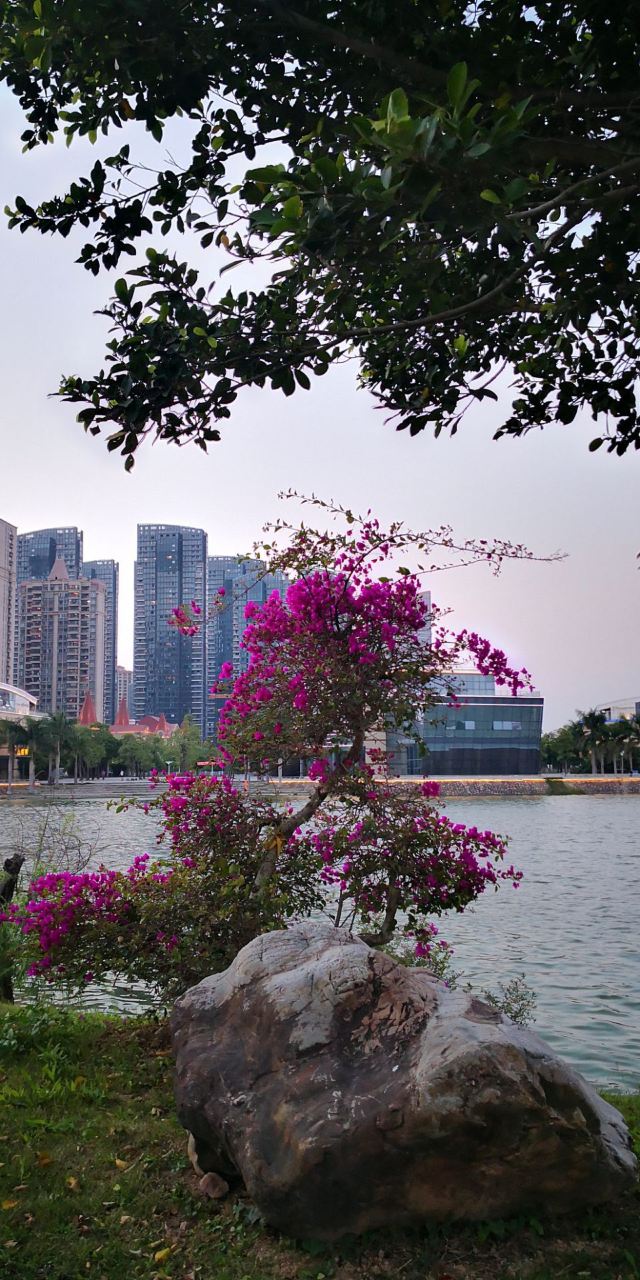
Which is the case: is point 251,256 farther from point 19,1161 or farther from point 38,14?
point 19,1161

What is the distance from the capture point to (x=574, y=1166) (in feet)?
12.2

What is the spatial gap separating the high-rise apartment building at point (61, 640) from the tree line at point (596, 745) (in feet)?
217

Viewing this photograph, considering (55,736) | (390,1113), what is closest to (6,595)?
(55,736)

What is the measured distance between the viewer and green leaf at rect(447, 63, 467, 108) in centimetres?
253

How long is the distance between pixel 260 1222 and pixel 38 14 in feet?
17.5

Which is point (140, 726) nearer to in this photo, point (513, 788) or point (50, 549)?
point (50, 549)

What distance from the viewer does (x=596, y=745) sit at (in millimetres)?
85125

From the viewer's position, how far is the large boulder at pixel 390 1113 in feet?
11.8

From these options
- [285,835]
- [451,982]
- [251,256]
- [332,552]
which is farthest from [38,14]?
[451,982]

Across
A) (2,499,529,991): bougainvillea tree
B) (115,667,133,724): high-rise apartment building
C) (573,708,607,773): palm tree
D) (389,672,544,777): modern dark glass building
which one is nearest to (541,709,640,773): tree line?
(573,708,607,773): palm tree

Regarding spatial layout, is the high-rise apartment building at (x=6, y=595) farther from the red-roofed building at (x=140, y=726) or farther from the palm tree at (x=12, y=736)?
the palm tree at (x=12, y=736)

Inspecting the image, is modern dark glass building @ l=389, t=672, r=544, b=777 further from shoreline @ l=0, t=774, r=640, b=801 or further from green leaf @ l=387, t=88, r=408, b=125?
green leaf @ l=387, t=88, r=408, b=125

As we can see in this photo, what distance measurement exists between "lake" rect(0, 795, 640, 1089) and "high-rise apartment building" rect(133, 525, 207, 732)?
11107 centimetres

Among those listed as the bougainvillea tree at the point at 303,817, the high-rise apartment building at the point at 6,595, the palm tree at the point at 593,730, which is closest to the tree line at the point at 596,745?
the palm tree at the point at 593,730
